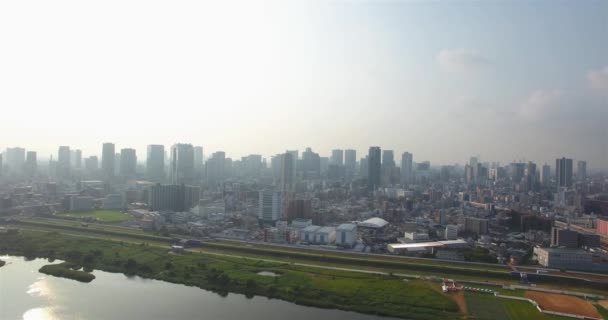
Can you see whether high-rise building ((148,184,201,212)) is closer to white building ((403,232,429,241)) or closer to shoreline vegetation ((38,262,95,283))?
shoreline vegetation ((38,262,95,283))

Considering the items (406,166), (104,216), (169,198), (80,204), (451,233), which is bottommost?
(104,216)

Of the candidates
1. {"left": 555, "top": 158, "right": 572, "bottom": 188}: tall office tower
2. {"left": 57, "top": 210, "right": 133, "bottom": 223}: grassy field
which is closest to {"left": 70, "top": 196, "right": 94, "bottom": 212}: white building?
{"left": 57, "top": 210, "right": 133, "bottom": 223}: grassy field

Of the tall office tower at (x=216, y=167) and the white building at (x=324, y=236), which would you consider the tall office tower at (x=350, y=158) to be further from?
the white building at (x=324, y=236)

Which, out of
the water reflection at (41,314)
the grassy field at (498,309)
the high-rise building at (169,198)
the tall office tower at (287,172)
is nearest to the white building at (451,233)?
the grassy field at (498,309)

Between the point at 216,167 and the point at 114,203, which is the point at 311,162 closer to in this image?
the point at 216,167

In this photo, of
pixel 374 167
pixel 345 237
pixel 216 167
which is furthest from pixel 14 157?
pixel 345 237

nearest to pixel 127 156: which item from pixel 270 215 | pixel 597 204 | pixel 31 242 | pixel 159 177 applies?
pixel 159 177
